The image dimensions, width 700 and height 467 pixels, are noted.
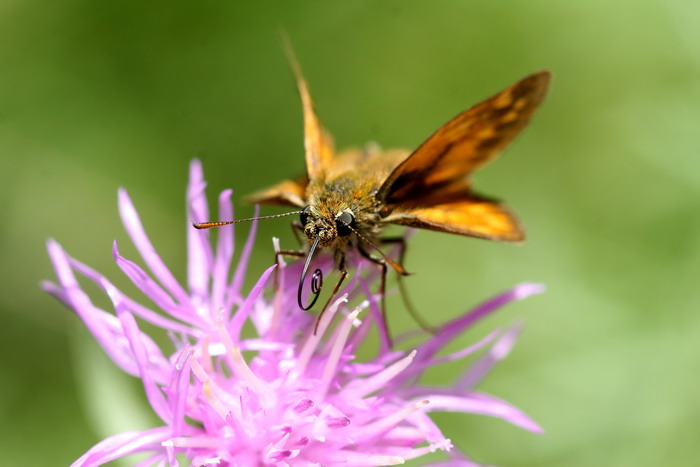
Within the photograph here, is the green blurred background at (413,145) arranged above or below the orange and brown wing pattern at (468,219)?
above

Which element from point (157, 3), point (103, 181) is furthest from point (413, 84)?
point (103, 181)

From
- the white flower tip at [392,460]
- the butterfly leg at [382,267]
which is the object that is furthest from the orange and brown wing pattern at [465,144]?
the white flower tip at [392,460]

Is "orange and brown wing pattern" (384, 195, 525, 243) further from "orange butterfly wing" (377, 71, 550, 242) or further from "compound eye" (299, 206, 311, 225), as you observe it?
"compound eye" (299, 206, 311, 225)

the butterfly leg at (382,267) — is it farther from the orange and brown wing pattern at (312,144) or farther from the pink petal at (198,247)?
the pink petal at (198,247)

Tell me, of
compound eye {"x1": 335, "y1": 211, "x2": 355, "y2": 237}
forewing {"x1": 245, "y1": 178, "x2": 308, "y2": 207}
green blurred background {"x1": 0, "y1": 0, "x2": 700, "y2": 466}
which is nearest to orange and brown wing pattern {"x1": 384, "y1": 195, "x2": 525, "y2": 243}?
compound eye {"x1": 335, "y1": 211, "x2": 355, "y2": 237}

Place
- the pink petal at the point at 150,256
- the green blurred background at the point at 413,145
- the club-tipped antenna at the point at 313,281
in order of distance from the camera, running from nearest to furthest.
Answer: the club-tipped antenna at the point at 313,281, the pink petal at the point at 150,256, the green blurred background at the point at 413,145

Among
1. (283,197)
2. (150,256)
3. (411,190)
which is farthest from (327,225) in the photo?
(150,256)

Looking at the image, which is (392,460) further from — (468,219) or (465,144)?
(465,144)
